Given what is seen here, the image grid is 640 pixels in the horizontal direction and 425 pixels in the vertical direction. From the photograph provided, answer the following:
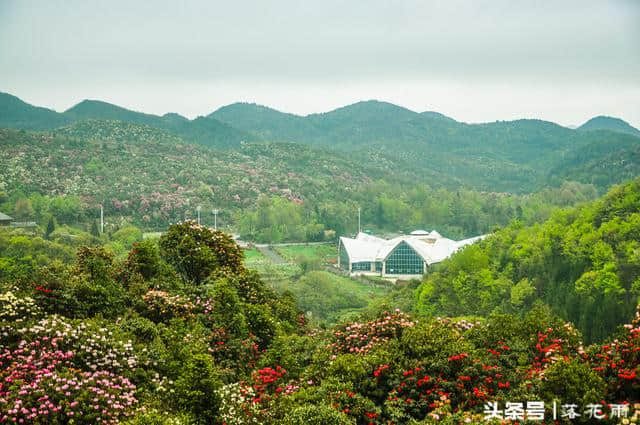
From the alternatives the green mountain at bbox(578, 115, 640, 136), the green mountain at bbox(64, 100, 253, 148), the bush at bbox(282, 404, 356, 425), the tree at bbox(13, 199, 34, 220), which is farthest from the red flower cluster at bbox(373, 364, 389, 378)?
the green mountain at bbox(578, 115, 640, 136)

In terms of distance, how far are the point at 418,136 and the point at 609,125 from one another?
4718 cm

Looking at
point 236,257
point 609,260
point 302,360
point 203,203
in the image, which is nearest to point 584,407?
point 302,360

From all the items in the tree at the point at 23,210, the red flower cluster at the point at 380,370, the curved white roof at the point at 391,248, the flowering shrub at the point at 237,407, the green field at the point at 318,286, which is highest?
the tree at the point at 23,210

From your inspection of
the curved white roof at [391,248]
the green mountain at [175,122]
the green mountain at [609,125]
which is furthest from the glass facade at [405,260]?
the green mountain at [609,125]

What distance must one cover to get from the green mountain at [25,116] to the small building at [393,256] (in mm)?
57406

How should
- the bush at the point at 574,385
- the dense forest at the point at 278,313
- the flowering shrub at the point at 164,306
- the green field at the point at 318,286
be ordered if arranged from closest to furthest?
1. the bush at the point at 574,385
2. the dense forest at the point at 278,313
3. the flowering shrub at the point at 164,306
4. the green field at the point at 318,286

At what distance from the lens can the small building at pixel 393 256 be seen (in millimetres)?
43406

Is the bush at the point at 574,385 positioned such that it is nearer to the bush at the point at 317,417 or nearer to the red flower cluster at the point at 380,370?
the red flower cluster at the point at 380,370

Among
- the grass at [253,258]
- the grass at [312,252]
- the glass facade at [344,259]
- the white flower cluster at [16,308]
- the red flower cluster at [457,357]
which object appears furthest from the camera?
the grass at [312,252]

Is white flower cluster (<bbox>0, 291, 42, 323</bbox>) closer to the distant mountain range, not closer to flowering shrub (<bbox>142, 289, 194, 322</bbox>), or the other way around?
flowering shrub (<bbox>142, 289, 194, 322</bbox>)

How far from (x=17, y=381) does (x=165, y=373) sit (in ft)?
6.72

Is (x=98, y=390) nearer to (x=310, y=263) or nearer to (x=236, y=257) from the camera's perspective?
(x=236, y=257)

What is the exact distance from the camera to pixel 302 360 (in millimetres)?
10117

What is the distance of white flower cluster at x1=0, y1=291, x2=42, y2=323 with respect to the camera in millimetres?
8688
